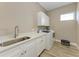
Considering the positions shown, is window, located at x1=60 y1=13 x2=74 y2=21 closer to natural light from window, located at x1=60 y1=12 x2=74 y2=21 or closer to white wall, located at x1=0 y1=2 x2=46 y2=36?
natural light from window, located at x1=60 y1=12 x2=74 y2=21

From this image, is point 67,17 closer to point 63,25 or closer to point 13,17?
point 63,25

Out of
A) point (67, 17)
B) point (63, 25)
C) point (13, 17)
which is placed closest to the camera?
point (13, 17)

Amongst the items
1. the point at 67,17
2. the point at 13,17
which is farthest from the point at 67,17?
the point at 13,17

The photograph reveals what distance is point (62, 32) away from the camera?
17.0ft

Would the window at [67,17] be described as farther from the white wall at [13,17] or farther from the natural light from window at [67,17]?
the white wall at [13,17]

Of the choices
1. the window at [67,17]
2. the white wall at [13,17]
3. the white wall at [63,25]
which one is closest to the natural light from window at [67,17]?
the window at [67,17]

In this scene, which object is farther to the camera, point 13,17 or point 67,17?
point 67,17

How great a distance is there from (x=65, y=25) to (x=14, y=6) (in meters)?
3.58

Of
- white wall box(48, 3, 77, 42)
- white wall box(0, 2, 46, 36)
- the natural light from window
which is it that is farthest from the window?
white wall box(0, 2, 46, 36)

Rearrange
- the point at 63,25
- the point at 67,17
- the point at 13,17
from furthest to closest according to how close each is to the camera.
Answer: the point at 63,25
the point at 67,17
the point at 13,17

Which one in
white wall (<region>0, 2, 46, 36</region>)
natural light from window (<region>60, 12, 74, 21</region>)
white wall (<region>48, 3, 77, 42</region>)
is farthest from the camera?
natural light from window (<region>60, 12, 74, 21</region>)

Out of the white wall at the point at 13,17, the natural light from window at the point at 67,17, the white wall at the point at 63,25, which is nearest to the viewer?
the white wall at the point at 13,17

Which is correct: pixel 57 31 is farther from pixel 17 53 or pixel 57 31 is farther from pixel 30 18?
pixel 17 53

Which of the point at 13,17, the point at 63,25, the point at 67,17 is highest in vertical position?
the point at 67,17
